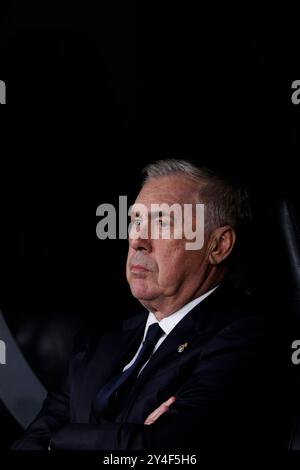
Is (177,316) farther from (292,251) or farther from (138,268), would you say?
(292,251)

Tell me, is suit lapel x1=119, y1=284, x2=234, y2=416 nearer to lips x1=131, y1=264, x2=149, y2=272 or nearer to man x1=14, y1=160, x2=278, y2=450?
man x1=14, y1=160, x2=278, y2=450

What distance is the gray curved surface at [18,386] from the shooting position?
8.02 ft

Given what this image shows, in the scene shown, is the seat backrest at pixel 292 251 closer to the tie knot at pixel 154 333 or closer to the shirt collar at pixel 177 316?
the shirt collar at pixel 177 316

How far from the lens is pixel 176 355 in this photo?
1925 millimetres

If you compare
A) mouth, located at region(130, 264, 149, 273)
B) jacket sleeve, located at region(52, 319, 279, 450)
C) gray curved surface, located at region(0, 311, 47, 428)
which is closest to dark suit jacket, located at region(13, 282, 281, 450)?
jacket sleeve, located at region(52, 319, 279, 450)

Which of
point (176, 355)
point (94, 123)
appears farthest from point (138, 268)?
point (94, 123)

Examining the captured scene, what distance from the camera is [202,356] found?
6.10 ft

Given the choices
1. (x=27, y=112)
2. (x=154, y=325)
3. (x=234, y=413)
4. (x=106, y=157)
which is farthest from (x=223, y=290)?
(x=27, y=112)

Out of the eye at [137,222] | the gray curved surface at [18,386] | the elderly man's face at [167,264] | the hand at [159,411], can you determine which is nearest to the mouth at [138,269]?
the elderly man's face at [167,264]

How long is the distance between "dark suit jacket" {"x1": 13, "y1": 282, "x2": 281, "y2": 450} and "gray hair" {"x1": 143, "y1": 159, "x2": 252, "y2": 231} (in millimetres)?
162

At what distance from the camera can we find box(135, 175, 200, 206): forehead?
2002 millimetres

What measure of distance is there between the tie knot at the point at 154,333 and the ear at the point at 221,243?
0.68ft

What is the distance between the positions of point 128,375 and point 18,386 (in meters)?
0.62

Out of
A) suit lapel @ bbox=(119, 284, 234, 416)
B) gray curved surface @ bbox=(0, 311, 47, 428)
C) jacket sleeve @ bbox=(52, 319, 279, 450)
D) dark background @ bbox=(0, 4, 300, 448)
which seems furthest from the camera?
gray curved surface @ bbox=(0, 311, 47, 428)
